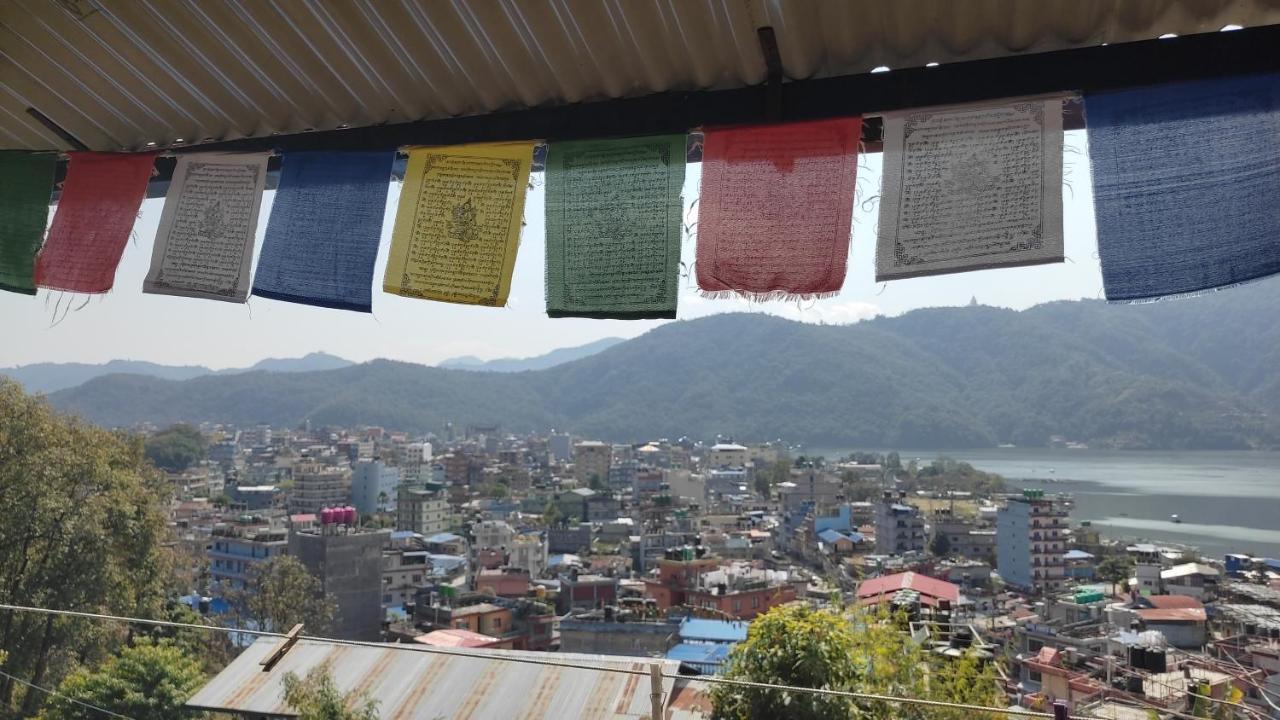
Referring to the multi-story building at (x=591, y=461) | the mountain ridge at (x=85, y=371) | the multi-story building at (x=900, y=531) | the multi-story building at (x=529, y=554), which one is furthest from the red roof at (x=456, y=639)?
the mountain ridge at (x=85, y=371)

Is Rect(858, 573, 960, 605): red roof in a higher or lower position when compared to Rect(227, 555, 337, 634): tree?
higher

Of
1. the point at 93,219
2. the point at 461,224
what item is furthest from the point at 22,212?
the point at 461,224

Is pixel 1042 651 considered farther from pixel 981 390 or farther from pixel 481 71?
pixel 981 390

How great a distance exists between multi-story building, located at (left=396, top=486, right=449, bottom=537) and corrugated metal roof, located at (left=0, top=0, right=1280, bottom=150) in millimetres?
41798

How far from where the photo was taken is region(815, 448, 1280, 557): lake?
44375 mm

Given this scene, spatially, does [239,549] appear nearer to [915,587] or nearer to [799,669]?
[915,587]

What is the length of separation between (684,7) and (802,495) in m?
50.0

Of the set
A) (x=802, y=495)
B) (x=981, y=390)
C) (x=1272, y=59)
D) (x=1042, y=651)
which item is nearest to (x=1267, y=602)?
(x=1042, y=651)

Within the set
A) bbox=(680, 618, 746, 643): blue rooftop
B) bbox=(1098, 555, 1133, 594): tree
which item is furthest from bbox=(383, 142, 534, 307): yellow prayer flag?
bbox=(1098, 555, 1133, 594): tree

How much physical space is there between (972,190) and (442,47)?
1.17m

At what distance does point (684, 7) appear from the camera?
65.3 inches

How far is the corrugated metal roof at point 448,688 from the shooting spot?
548 cm

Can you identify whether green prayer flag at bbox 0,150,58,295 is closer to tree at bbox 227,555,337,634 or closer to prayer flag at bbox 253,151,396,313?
prayer flag at bbox 253,151,396,313

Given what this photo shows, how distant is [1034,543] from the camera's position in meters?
31.6
